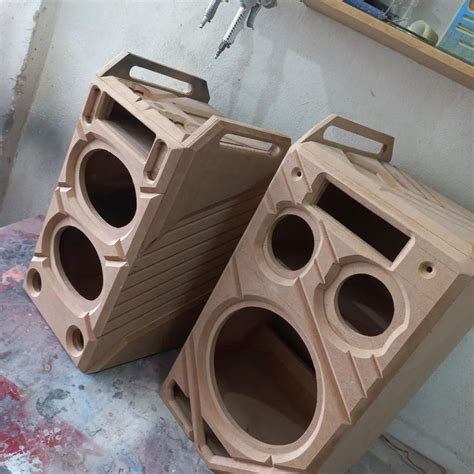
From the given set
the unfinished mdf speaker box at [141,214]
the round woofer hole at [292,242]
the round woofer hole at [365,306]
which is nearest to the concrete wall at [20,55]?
the unfinished mdf speaker box at [141,214]

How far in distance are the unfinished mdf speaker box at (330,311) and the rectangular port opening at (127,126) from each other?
24 centimetres

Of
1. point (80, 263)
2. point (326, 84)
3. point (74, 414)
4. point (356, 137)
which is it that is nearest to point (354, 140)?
point (356, 137)

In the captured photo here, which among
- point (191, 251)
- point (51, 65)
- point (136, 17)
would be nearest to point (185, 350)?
point (191, 251)

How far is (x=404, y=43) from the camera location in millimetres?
827

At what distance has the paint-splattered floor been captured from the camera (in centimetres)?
78

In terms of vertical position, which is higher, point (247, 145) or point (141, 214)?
point (247, 145)

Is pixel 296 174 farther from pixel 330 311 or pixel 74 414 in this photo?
pixel 74 414

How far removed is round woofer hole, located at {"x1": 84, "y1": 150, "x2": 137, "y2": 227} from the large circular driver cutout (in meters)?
0.31

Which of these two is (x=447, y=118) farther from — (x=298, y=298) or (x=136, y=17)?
(x=136, y=17)

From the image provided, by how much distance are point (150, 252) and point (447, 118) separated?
0.62 meters

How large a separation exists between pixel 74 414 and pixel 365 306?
54 centimetres

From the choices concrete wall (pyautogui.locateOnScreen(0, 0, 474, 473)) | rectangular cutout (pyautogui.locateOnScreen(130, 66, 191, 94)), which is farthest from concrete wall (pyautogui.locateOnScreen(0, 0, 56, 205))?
rectangular cutout (pyautogui.locateOnScreen(130, 66, 191, 94))

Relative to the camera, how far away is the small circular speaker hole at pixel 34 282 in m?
1.01

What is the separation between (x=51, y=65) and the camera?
1.43 m
